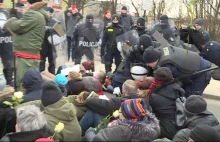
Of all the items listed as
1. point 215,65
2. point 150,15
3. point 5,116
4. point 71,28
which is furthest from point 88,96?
point 150,15

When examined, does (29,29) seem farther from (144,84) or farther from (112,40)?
(112,40)

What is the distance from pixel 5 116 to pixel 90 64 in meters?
3.62

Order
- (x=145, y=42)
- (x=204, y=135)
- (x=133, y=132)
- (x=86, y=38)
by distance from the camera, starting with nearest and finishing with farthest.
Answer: (x=204, y=135) → (x=133, y=132) → (x=145, y=42) → (x=86, y=38)

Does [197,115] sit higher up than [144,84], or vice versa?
[144,84]

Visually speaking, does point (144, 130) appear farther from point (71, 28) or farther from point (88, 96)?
point (71, 28)

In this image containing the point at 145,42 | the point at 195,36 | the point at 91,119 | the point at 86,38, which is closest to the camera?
the point at 91,119

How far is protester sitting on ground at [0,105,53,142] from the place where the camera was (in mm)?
3010

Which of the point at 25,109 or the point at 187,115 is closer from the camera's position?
the point at 25,109

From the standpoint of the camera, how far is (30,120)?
3078 mm

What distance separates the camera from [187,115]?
4016 mm

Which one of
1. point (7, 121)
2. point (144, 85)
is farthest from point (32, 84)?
point (144, 85)

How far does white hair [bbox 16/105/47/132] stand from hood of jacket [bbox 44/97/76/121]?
416 mm

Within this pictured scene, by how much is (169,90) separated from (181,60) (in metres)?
1.06

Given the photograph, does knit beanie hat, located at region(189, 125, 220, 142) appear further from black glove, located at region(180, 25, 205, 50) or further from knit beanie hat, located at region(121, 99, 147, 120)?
black glove, located at region(180, 25, 205, 50)
